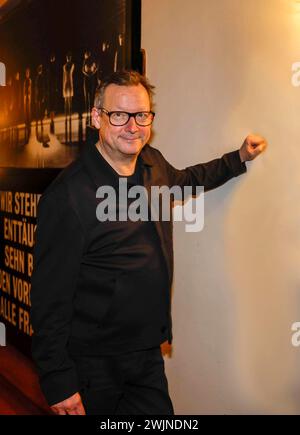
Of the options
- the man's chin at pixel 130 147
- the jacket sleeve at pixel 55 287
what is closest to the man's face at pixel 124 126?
the man's chin at pixel 130 147

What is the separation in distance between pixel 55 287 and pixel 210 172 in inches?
29.6

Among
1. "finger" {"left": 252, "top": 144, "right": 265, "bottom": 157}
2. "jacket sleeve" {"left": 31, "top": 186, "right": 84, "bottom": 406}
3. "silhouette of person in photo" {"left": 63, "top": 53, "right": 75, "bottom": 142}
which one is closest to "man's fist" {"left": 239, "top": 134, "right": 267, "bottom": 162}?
"finger" {"left": 252, "top": 144, "right": 265, "bottom": 157}

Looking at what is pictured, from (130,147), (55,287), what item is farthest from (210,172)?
(55,287)

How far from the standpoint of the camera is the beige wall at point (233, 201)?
176 cm

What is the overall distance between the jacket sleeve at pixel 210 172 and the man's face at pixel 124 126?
35cm

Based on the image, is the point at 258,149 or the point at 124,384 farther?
the point at 258,149

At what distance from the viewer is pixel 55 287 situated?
1.52 m

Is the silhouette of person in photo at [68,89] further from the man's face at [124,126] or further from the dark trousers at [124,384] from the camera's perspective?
the dark trousers at [124,384]

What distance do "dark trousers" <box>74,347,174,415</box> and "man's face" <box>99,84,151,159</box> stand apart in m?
0.62

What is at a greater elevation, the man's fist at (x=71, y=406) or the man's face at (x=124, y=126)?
the man's face at (x=124, y=126)

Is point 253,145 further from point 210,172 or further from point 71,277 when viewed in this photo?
point 71,277

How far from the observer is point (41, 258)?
152 cm
